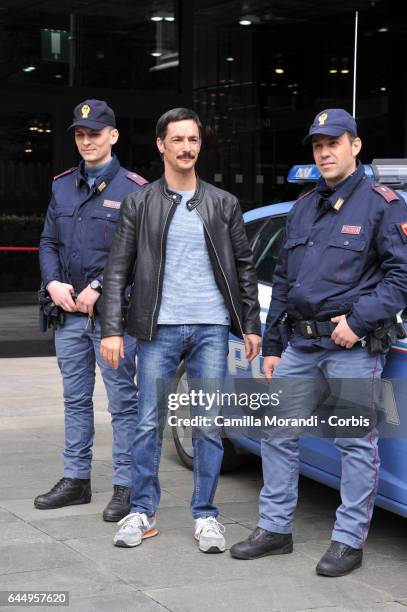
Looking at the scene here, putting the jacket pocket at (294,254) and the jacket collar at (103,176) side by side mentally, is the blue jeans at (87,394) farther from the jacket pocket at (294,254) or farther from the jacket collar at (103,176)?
the jacket pocket at (294,254)

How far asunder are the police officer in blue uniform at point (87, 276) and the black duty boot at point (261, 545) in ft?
2.55

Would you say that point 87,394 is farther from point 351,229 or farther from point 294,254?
point 351,229

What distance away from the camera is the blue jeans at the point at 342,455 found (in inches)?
179

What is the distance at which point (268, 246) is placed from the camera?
605cm

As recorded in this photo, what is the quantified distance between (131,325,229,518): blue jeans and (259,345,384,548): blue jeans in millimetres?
257

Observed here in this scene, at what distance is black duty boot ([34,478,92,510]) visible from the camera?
554 centimetres

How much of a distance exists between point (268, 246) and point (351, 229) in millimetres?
1532

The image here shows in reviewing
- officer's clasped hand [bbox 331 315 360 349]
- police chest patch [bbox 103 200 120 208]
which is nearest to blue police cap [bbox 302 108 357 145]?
officer's clasped hand [bbox 331 315 360 349]

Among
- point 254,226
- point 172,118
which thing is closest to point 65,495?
point 254,226

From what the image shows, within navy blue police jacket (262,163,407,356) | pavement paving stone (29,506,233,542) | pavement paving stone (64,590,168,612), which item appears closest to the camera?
pavement paving stone (64,590,168,612)

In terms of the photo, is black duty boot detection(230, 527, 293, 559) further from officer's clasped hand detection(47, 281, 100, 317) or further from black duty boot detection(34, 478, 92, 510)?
officer's clasped hand detection(47, 281, 100, 317)

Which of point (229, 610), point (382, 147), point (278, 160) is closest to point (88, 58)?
point (278, 160)

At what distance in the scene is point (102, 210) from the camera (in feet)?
17.5

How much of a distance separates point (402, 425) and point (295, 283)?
738 mm
